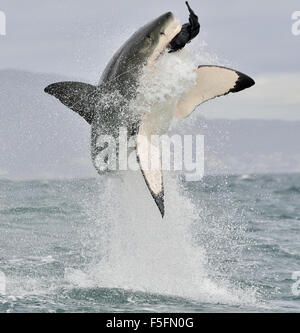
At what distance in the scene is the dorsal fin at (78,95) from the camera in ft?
41.7

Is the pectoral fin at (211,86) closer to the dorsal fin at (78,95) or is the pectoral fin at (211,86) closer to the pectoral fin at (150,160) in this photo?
the pectoral fin at (150,160)

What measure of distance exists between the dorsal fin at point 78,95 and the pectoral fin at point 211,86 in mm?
1434

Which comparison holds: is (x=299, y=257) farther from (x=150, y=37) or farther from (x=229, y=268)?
(x=150, y=37)

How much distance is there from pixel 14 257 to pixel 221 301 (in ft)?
19.0

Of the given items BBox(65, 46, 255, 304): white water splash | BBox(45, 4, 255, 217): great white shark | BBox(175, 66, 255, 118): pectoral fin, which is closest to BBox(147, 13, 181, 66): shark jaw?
BBox(45, 4, 255, 217): great white shark

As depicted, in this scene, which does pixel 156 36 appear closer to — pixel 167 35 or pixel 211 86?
pixel 167 35

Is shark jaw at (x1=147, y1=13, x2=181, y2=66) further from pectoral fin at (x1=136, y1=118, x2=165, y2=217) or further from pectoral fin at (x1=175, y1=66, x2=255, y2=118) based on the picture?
pectoral fin at (x1=175, y1=66, x2=255, y2=118)

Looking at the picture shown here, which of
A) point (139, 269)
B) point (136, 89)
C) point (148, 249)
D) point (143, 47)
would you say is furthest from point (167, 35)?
point (139, 269)

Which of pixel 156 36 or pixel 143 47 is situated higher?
pixel 156 36

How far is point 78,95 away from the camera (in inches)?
512

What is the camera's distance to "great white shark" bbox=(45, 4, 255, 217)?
11.5 meters

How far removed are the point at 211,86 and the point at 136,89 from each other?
1.62 metres

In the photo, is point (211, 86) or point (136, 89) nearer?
point (136, 89)
